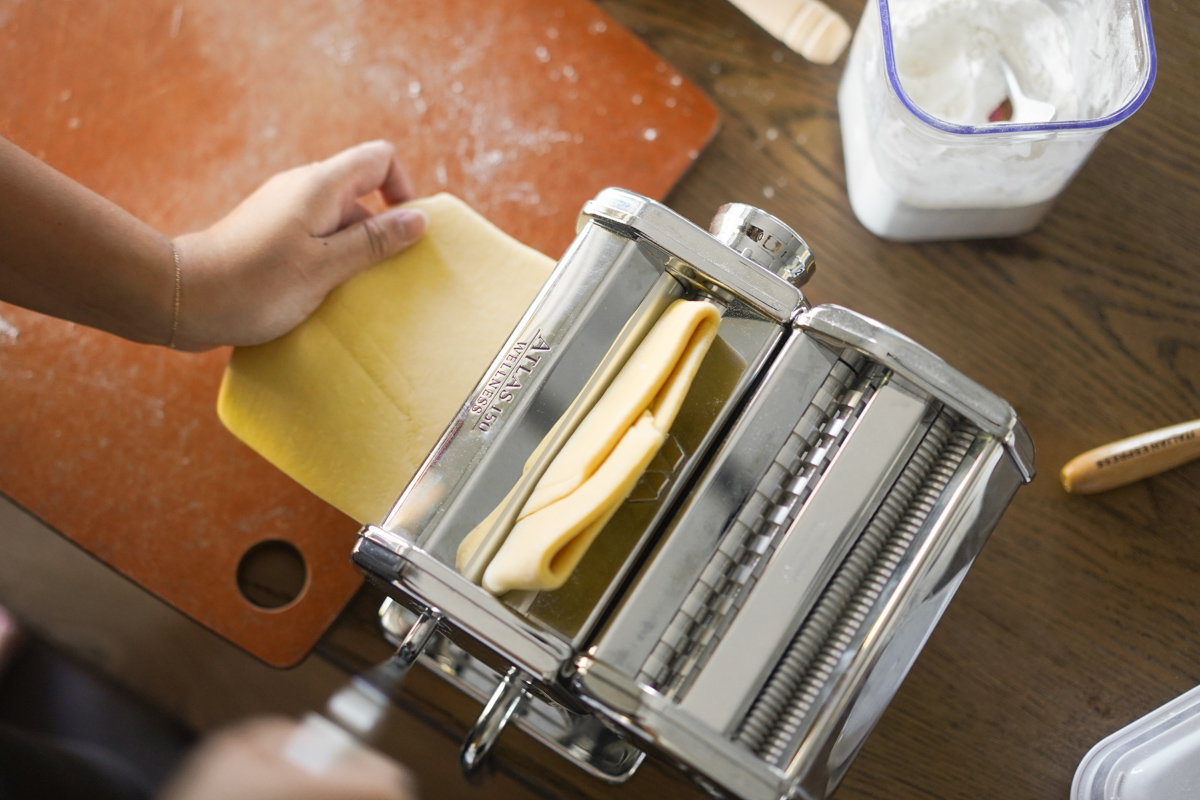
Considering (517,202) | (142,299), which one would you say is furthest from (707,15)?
(142,299)

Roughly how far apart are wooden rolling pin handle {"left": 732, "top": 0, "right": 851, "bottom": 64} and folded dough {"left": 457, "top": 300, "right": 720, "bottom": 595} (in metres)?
0.37

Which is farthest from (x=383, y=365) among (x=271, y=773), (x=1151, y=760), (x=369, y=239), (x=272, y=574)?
(x=1151, y=760)

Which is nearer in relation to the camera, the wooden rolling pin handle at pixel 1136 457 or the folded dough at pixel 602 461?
the folded dough at pixel 602 461

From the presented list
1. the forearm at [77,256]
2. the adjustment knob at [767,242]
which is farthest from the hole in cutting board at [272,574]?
the adjustment knob at [767,242]

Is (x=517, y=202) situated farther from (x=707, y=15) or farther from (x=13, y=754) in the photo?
(x=13, y=754)

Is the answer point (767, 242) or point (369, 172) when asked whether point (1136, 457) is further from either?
point (369, 172)

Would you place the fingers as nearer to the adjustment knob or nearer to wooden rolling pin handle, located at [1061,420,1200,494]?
the adjustment knob

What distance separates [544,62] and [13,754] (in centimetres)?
97

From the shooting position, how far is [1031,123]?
0.54 m

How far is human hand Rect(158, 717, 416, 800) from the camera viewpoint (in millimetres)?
772

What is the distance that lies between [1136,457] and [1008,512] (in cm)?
11

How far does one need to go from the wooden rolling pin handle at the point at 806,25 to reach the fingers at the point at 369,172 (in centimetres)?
36

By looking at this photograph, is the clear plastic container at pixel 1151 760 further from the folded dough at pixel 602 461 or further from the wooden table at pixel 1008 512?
the folded dough at pixel 602 461

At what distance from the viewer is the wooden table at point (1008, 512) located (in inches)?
26.8
